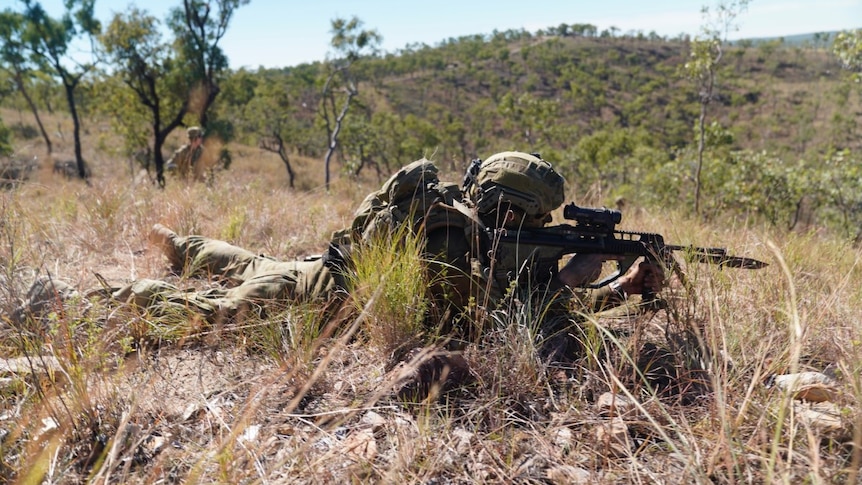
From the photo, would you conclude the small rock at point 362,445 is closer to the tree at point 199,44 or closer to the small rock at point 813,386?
the small rock at point 813,386

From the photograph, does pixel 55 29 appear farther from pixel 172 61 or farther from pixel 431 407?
pixel 431 407

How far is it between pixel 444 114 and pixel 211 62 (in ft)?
125

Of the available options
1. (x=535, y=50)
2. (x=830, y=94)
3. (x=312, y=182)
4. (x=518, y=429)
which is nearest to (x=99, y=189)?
(x=518, y=429)

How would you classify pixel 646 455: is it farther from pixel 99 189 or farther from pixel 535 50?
pixel 535 50

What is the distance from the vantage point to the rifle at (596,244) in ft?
7.87

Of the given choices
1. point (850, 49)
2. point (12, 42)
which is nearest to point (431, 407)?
point (850, 49)

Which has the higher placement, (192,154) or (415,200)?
(192,154)

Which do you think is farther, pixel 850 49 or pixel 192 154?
pixel 192 154

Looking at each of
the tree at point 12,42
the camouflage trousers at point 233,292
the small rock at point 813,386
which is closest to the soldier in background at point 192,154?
the camouflage trousers at point 233,292

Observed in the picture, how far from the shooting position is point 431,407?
1889 mm

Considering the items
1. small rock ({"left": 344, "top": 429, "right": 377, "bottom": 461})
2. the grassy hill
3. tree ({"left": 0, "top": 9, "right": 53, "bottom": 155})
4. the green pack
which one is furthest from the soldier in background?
tree ({"left": 0, "top": 9, "right": 53, "bottom": 155})

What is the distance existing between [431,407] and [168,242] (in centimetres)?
251

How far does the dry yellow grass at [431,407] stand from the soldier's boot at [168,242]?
3.31 feet

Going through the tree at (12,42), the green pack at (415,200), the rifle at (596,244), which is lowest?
the rifle at (596,244)
